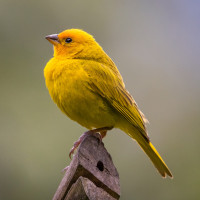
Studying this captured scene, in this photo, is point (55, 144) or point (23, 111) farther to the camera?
point (23, 111)

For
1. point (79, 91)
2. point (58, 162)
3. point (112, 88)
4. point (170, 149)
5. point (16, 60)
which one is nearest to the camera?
point (79, 91)

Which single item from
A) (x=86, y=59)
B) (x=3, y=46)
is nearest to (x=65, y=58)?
(x=86, y=59)

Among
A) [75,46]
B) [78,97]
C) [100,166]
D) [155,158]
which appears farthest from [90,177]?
[75,46]

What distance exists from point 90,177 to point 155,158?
1.74 metres

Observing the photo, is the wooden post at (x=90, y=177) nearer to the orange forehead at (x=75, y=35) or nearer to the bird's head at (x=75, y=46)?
the bird's head at (x=75, y=46)

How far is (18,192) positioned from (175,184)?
7.05 feet

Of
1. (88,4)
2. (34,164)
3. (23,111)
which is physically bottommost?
(34,164)

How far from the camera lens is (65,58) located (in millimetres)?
4953

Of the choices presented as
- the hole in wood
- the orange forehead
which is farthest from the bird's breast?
the hole in wood

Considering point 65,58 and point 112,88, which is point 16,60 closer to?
point 65,58

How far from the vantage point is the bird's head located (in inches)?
201

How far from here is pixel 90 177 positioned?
3.01 metres

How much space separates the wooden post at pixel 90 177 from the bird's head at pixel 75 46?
2.00 m

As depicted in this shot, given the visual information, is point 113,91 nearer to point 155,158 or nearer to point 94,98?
point 94,98
